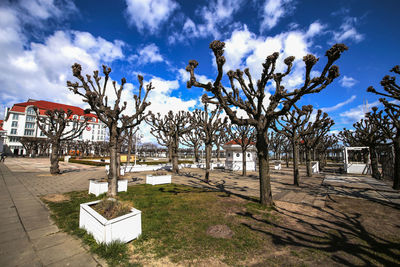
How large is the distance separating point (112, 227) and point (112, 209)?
0.76m

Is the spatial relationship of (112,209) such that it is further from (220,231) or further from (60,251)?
(220,231)

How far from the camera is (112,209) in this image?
4520mm

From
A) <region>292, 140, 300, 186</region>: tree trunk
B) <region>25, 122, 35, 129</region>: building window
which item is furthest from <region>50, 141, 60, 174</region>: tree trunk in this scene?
<region>25, 122, 35, 129</region>: building window

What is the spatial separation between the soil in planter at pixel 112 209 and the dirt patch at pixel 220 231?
242 cm

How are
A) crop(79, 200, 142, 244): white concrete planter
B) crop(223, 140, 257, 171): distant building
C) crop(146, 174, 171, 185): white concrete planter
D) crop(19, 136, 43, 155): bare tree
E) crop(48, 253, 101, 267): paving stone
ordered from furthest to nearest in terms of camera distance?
crop(19, 136, 43, 155): bare tree < crop(223, 140, 257, 171): distant building < crop(146, 174, 171, 185): white concrete planter < crop(79, 200, 142, 244): white concrete planter < crop(48, 253, 101, 267): paving stone

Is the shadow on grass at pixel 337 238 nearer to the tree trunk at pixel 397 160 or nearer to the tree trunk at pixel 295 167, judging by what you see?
the tree trunk at pixel 295 167

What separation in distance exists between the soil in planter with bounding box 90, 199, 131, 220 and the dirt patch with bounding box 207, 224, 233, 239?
2.42m

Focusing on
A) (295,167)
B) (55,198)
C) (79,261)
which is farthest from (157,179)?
(295,167)

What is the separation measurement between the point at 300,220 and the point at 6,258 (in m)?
7.86

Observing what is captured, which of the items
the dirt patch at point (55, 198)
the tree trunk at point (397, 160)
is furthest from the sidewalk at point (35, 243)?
the tree trunk at point (397, 160)

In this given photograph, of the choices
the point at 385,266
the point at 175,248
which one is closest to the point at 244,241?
the point at 175,248

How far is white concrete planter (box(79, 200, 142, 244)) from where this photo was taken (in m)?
3.84

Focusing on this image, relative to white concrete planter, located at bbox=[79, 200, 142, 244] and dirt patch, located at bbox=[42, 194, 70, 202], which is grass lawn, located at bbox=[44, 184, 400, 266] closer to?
white concrete planter, located at bbox=[79, 200, 142, 244]

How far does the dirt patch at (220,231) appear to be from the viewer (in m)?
4.54
